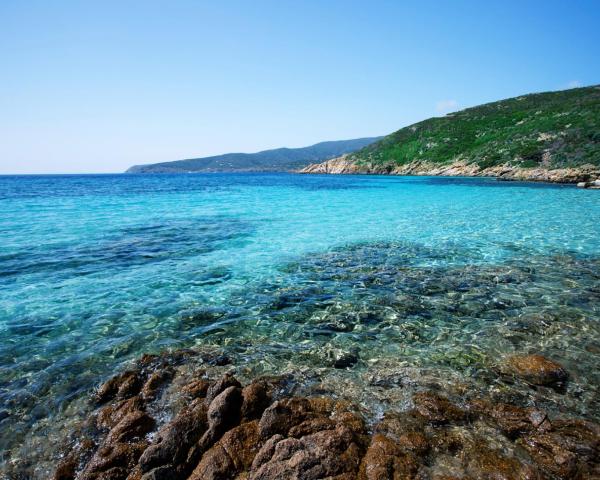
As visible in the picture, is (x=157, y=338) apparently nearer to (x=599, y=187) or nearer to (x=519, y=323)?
(x=519, y=323)

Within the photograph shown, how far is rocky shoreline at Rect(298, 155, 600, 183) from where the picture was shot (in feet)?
155

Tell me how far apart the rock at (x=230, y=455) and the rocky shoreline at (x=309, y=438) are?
0.04ft

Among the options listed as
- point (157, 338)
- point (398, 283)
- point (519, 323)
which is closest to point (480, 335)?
point (519, 323)

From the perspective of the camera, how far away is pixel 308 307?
9484 mm

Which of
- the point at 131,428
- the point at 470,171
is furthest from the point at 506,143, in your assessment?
the point at 131,428

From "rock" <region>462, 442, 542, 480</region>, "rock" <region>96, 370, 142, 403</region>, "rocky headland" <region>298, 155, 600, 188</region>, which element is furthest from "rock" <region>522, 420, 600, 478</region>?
"rocky headland" <region>298, 155, 600, 188</region>

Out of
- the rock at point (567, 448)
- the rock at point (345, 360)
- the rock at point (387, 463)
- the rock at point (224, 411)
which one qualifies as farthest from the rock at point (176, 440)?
the rock at point (567, 448)

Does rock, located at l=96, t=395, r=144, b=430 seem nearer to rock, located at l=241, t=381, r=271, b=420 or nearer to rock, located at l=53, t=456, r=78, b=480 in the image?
rock, located at l=53, t=456, r=78, b=480

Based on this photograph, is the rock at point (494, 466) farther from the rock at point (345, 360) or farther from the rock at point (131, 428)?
the rock at point (131, 428)

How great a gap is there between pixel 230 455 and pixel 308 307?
524 cm

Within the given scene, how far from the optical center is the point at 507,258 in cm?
1368

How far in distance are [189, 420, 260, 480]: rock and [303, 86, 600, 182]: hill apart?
5537cm

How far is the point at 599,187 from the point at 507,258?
122 ft

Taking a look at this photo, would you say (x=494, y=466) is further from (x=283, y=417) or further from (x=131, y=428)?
(x=131, y=428)
